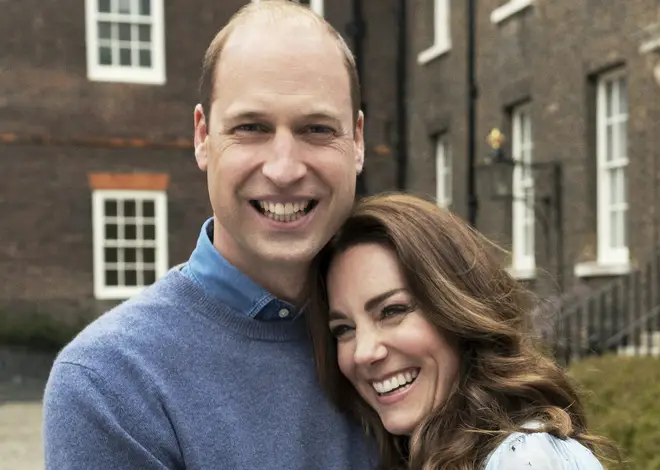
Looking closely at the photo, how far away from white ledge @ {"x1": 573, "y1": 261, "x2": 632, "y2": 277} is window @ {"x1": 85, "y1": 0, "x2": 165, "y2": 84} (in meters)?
8.57

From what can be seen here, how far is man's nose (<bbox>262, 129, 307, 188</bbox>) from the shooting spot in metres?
1.93

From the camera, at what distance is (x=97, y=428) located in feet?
5.37

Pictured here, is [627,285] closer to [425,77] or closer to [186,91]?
[425,77]

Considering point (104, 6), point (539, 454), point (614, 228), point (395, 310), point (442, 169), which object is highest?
point (104, 6)

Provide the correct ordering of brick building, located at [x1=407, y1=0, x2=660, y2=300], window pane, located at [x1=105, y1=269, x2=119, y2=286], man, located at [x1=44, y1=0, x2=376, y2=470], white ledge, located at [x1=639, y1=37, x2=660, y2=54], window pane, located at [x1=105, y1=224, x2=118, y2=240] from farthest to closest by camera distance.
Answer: window pane, located at [x1=105, y1=269, x2=119, y2=286] → window pane, located at [x1=105, y1=224, x2=118, y2=240] → brick building, located at [x1=407, y1=0, x2=660, y2=300] → white ledge, located at [x1=639, y1=37, x2=660, y2=54] → man, located at [x1=44, y1=0, x2=376, y2=470]

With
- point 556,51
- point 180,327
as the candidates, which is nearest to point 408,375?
point 180,327

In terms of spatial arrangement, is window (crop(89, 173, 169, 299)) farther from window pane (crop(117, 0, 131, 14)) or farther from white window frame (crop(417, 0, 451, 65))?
white window frame (crop(417, 0, 451, 65))

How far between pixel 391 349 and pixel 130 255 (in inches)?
534

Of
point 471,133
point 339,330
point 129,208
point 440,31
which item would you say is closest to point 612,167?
point 471,133

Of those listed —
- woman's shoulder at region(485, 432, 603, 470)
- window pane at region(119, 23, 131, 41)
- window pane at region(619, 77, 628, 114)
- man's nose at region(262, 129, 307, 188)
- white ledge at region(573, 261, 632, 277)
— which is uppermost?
window pane at region(119, 23, 131, 41)

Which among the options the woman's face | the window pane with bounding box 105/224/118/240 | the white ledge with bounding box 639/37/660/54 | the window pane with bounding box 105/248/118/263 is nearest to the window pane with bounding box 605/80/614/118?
the white ledge with bounding box 639/37/660/54

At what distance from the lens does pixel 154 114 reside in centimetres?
1528

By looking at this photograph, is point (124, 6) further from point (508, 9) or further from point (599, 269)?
point (599, 269)

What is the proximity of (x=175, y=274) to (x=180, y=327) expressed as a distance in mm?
210
